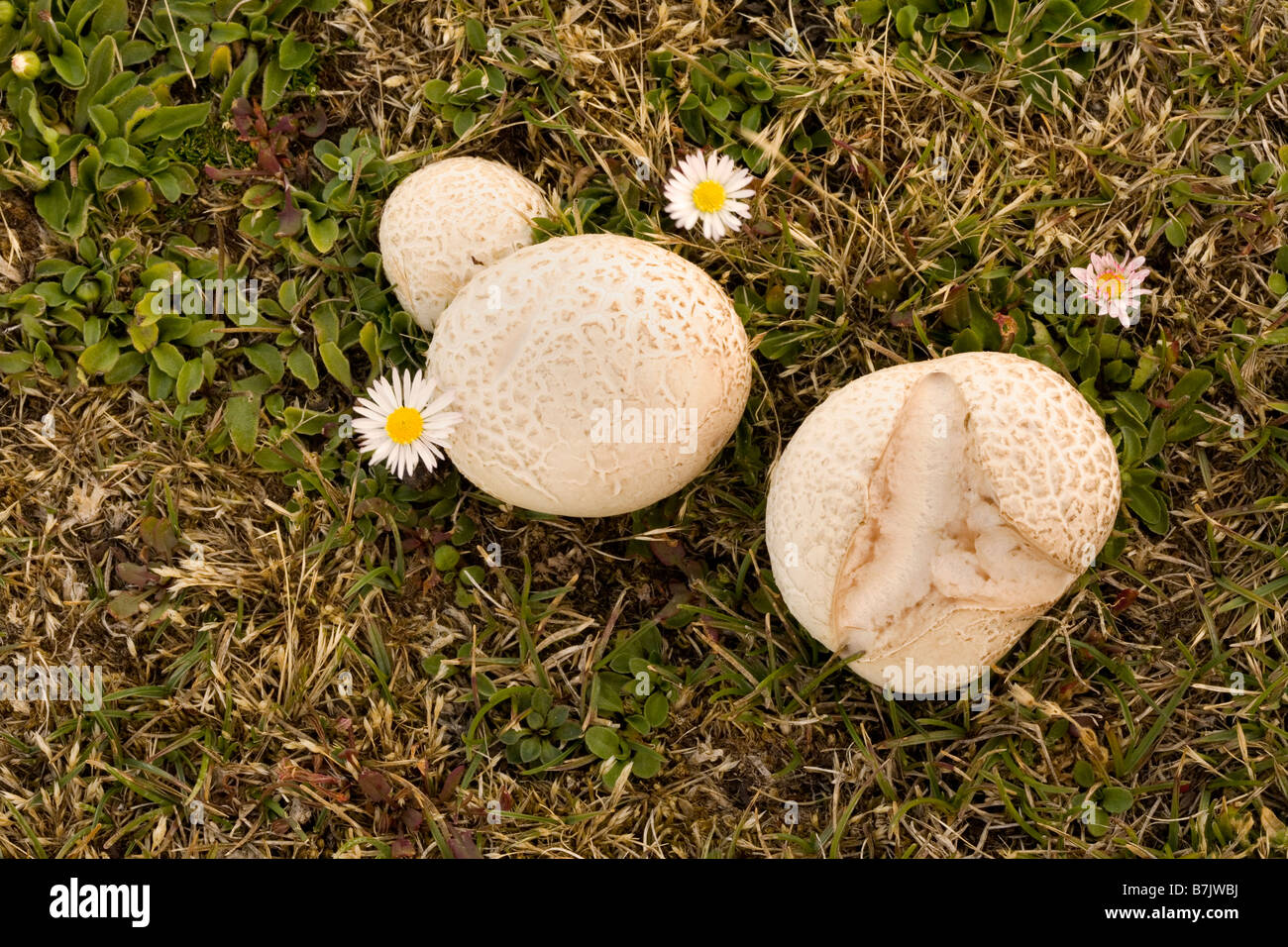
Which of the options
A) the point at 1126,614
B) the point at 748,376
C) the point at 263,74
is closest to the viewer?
the point at 748,376

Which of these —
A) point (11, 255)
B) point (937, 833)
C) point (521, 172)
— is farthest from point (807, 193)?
point (11, 255)

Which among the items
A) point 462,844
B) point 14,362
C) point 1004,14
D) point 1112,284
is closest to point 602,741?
point 462,844

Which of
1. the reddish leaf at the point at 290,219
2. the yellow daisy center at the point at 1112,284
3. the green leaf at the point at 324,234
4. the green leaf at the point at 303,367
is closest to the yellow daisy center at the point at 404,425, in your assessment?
the green leaf at the point at 303,367

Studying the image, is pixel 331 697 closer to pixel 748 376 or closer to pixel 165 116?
pixel 748 376

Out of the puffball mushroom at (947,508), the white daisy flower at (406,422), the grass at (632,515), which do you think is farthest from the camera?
the grass at (632,515)

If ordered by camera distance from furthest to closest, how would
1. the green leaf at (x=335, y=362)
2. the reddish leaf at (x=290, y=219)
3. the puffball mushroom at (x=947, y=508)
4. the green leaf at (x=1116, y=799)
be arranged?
the reddish leaf at (x=290, y=219), the green leaf at (x=335, y=362), the green leaf at (x=1116, y=799), the puffball mushroom at (x=947, y=508)

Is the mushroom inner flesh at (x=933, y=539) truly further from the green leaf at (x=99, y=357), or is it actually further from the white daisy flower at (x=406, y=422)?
the green leaf at (x=99, y=357)
